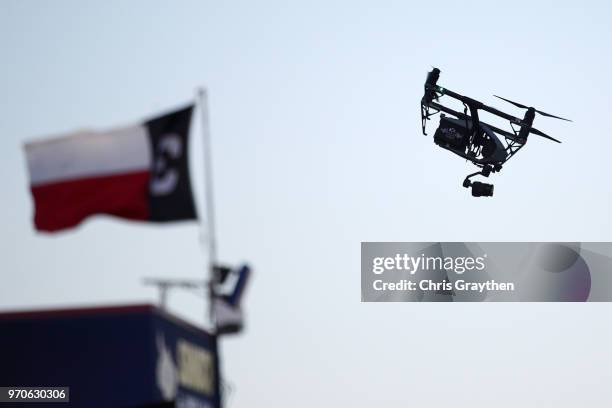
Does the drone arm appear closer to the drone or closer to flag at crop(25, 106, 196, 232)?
the drone

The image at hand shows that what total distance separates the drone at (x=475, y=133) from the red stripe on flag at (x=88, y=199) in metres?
26.7

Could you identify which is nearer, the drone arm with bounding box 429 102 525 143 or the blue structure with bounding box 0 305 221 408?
the blue structure with bounding box 0 305 221 408

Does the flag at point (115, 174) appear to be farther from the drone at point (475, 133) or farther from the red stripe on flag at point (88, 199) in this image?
the drone at point (475, 133)

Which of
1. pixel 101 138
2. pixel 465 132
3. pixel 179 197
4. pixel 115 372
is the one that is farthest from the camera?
pixel 465 132

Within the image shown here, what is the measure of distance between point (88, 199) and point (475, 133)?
1121 inches

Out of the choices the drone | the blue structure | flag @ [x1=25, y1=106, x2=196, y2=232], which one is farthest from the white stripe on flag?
the drone

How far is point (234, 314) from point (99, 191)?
4.48m

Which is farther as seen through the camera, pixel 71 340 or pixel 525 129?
pixel 525 129

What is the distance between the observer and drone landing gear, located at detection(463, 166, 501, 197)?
59487mm

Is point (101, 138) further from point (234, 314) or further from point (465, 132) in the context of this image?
point (465, 132)

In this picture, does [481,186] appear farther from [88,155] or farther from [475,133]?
[88,155]

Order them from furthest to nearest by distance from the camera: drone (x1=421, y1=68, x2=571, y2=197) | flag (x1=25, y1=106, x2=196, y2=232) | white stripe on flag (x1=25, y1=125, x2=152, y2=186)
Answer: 1. drone (x1=421, y1=68, x2=571, y2=197)
2. white stripe on flag (x1=25, y1=125, x2=152, y2=186)
3. flag (x1=25, y1=106, x2=196, y2=232)

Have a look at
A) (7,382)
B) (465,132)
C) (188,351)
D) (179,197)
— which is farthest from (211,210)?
(465,132)

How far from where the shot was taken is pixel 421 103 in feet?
200
